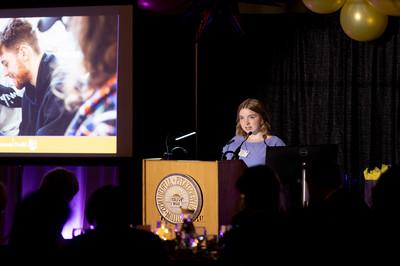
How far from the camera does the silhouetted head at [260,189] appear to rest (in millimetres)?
3023

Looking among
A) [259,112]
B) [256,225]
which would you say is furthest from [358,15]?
[256,225]

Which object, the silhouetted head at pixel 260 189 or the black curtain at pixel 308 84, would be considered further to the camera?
the black curtain at pixel 308 84

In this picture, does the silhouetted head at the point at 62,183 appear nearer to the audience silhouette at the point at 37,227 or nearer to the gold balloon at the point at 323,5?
the audience silhouette at the point at 37,227

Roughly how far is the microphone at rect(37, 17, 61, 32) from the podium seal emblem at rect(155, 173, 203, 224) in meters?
2.15

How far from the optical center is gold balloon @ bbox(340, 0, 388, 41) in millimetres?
6152

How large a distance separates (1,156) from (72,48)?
3.93 ft

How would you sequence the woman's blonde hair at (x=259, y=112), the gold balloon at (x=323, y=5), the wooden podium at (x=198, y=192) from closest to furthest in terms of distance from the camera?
the wooden podium at (x=198, y=192), the woman's blonde hair at (x=259, y=112), the gold balloon at (x=323, y=5)

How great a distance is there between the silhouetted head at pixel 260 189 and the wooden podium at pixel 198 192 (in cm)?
192

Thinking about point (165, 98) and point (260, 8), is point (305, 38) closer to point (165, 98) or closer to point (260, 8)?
point (260, 8)

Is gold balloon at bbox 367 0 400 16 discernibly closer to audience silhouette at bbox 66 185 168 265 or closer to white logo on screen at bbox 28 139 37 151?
white logo on screen at bbox 28 139 37 151

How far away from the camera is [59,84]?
6.46 meters

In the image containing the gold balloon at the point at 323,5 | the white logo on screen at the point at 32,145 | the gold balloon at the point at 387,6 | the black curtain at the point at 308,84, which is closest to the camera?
the gold balloon at the point at 387,6

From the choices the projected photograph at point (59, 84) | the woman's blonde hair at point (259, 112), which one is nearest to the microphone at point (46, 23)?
the projected photograph at point (59, 84)

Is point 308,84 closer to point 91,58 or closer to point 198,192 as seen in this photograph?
point 91,58
